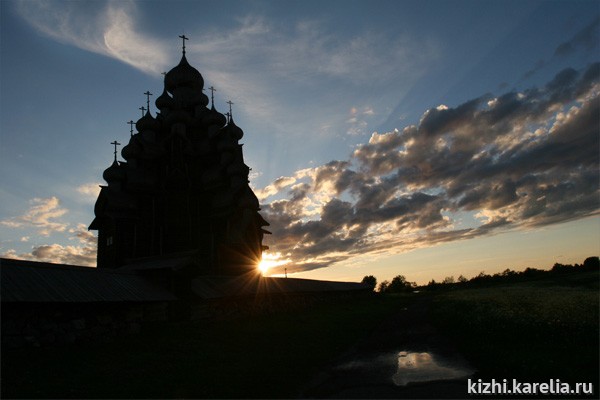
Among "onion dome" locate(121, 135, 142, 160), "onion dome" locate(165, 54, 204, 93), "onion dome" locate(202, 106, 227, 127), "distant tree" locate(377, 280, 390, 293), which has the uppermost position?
"onion dome" locate(165, 54, 204, 93)

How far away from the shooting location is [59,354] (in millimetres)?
14125

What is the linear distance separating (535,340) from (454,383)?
Answer: 18.0 ft

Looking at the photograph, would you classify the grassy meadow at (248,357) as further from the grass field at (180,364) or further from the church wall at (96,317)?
the church wall at (96,317)

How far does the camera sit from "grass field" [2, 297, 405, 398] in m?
10.8

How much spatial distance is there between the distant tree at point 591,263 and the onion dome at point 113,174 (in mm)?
88746

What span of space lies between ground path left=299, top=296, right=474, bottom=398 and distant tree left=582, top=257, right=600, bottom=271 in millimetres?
83343

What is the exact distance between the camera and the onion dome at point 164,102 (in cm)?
4134

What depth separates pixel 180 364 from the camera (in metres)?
13.8

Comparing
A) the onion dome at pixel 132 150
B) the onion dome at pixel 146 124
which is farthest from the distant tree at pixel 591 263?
the onion dome at pixel 132 150

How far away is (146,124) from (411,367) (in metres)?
34.9

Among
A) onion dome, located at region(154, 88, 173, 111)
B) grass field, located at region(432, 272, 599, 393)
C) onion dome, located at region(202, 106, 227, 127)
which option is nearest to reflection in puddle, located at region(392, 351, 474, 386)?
grass field, located at region(432, 272, 599, 393)

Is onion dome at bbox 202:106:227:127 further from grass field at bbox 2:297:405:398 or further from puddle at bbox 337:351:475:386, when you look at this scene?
puddle at bbox 337:351:475:386

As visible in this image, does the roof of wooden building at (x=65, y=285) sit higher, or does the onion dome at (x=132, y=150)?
the onion dome at (x=132, y=150)

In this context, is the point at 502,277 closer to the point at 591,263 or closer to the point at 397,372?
the point at 591,263
